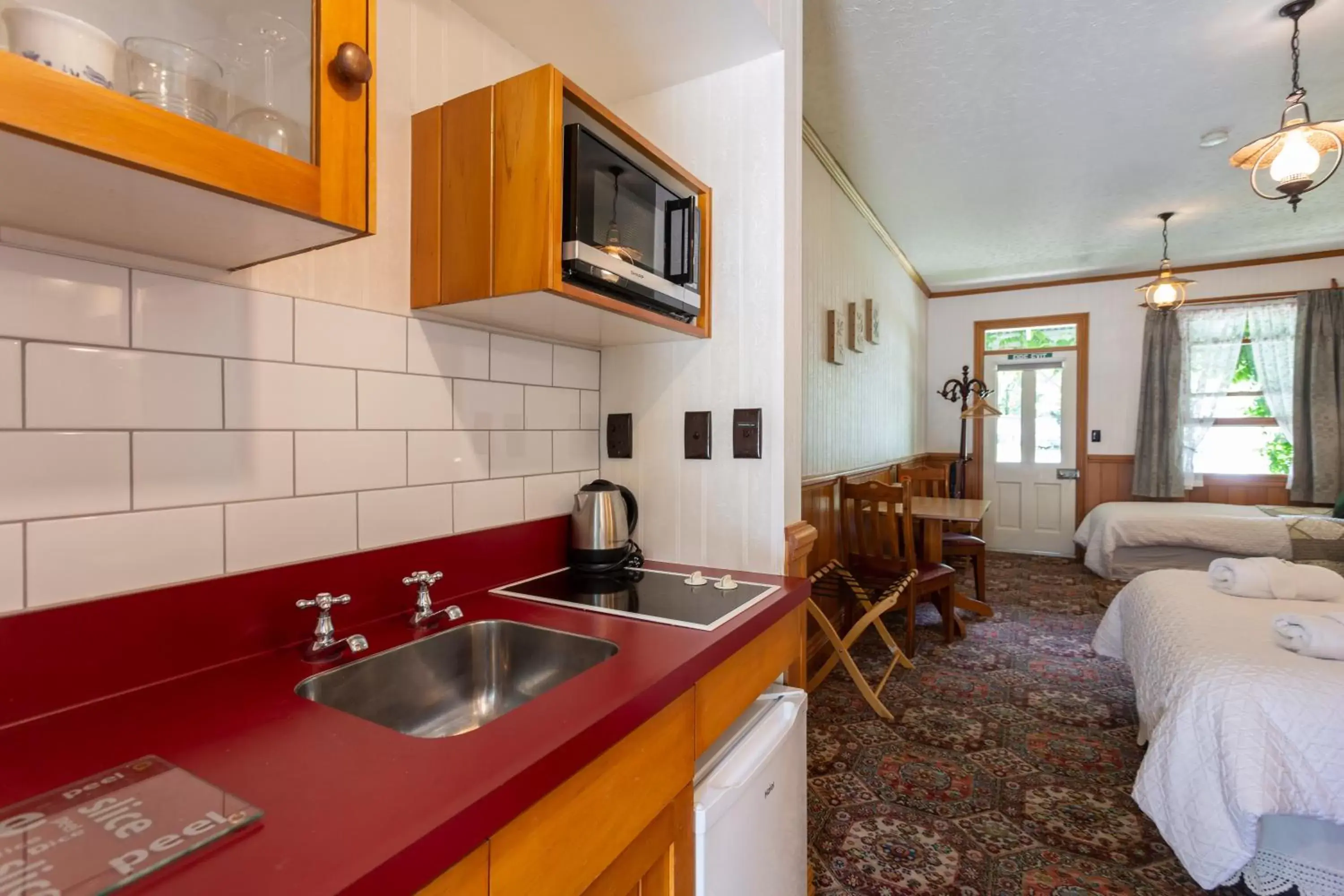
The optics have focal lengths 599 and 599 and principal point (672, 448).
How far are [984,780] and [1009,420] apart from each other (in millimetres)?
4923

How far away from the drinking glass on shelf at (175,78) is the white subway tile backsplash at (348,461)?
1.63 feet

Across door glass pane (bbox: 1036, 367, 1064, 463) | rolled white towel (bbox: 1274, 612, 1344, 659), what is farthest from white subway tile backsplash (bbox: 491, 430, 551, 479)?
door glass pane (bbox: 1036, 367, 1064, 463)

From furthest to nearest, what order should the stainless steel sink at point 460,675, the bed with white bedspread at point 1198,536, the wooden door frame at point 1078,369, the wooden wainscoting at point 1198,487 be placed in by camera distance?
the wooden door frame at point 1078,369
the wooden wainscoting at point 1198,487
the bed with white bedspread at point 1198,536
the stainless steel sink at point 460,675

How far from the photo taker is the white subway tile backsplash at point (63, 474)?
704mm

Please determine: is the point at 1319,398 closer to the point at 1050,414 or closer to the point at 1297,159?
the point at 1050,414

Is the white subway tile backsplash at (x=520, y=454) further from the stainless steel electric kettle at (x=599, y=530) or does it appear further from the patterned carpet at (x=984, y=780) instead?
the patterned carpet at (x=984, y=780)

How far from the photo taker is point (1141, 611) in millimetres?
2266

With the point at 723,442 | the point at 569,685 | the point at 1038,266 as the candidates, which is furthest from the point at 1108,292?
the point at 569,685

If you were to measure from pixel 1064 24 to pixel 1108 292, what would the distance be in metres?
4.51

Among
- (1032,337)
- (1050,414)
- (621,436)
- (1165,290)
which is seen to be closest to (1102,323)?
(1032,337)

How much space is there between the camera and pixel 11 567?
2.29 ft

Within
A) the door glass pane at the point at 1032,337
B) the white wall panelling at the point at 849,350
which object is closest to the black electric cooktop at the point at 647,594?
the white wall panelling at the point at 849,350

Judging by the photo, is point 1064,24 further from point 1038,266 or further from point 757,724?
point 1038,266

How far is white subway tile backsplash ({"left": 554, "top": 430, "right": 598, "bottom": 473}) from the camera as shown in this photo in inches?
60.3
